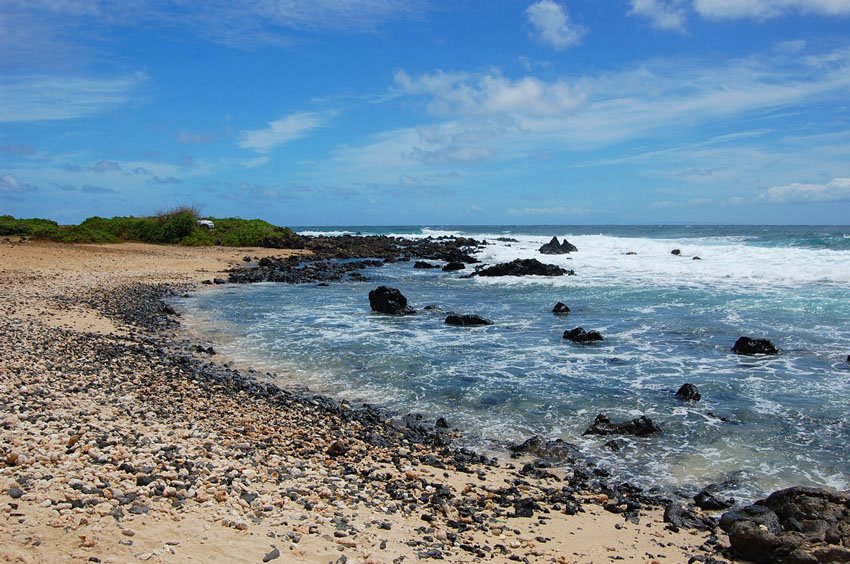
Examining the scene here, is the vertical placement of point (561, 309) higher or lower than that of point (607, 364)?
higher

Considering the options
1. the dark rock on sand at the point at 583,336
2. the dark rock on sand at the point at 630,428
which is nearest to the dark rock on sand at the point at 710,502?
the dark rock on sand at the point at 630,428

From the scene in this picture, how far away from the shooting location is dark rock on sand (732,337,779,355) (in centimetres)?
1470

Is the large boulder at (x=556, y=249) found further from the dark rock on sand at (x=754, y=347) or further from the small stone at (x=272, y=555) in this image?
the small stone at (x=272, y=555)

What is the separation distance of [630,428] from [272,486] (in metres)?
5.73

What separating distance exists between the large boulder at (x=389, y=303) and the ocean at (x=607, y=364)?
687mm

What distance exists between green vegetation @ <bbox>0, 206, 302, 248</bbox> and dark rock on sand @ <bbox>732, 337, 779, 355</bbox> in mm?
42152

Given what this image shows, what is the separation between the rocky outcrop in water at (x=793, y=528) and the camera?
211 inches

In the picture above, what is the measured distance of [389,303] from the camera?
2144 cm

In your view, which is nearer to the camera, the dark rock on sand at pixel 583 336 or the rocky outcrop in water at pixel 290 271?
the dark rock on sand at pixel 583 336

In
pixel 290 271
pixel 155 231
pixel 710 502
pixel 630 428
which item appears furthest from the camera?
pixel 155 231

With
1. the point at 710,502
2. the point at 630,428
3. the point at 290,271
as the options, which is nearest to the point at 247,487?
the point at 710,502

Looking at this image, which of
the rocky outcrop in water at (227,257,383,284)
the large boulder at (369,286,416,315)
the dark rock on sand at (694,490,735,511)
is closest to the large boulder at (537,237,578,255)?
the rocky outcrop in water at (227,257,383,284)

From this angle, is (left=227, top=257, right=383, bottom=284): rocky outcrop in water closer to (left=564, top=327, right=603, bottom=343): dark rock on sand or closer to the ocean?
the ocean

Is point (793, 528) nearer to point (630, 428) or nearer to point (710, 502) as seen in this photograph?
point (710, 502)
